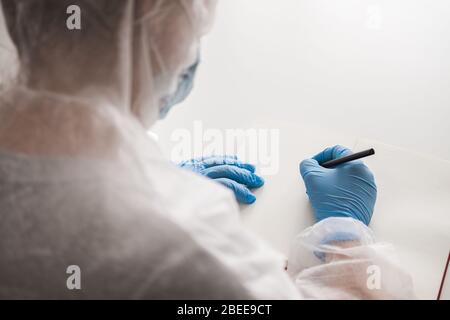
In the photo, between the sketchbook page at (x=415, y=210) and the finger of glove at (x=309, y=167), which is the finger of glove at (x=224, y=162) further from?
the sketchbook page at (x=415, y=210)

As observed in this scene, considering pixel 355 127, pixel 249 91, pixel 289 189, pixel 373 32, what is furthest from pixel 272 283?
pixel 373 32

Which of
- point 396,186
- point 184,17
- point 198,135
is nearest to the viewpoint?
point 184,17

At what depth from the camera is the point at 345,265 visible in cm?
82

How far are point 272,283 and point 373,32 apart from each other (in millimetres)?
1220

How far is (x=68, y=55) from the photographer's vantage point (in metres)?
0.58

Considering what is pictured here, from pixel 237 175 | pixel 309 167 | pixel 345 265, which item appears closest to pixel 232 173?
pixel 237 175

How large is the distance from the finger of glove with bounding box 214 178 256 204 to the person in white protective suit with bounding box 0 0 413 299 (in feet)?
1.57

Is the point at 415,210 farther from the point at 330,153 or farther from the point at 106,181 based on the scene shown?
the point at 106,181

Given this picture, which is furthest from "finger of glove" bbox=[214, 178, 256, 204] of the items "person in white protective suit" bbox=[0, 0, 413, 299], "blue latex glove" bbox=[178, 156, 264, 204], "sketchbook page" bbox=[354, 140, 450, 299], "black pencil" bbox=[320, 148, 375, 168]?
"person in white protective suit" bbox=[0, 0, 413, 299]

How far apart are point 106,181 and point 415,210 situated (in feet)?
2.80

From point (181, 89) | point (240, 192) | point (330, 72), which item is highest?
point (330, 72)

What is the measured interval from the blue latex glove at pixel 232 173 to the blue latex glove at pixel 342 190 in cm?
16

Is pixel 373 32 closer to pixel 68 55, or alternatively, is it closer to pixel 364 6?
pixel 364 6

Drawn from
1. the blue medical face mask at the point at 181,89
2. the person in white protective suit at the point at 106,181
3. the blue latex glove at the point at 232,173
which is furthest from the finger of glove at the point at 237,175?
the person in white protective suit at the point at 106,181
